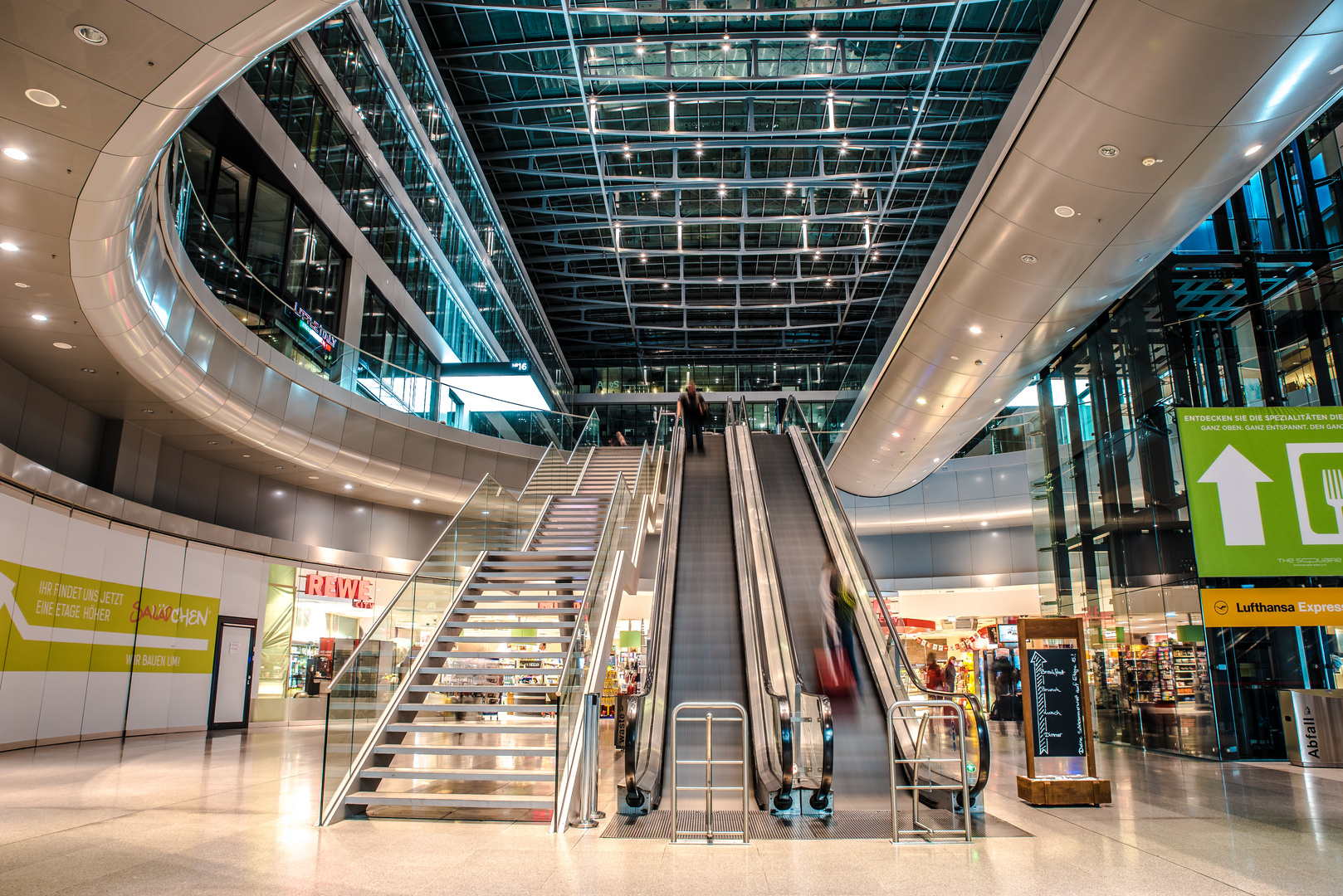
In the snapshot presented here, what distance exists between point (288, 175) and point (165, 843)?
13.1 meters

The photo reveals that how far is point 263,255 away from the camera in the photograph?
15633mm

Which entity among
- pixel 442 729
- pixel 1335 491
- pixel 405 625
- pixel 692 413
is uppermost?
pixel 692 413

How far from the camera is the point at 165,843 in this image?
17.7ft

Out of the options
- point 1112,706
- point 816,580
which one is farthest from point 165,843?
point 1112,706

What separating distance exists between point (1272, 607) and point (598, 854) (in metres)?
9.11

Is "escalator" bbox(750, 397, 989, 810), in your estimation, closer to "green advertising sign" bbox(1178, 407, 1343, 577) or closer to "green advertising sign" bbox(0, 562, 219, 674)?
"green advertising sign" bbox(1178, 407, 1343, 577)

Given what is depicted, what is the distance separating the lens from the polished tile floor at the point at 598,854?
4.46 meters

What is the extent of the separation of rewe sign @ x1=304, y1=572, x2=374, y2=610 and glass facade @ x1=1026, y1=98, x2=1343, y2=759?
49.4 ft

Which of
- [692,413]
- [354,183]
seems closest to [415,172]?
[354,183]

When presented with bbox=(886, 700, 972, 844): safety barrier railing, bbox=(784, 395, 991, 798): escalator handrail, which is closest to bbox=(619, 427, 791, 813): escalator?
bbox=(886, 700, 972, 844): safety barrier railing

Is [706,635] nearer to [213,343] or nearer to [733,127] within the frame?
[213,343]

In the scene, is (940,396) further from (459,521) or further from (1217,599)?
(459,521)

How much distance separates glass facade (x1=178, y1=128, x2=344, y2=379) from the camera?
12.0 m

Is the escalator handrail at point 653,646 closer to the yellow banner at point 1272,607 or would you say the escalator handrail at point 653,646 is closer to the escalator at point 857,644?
the escalator at point 857,644
